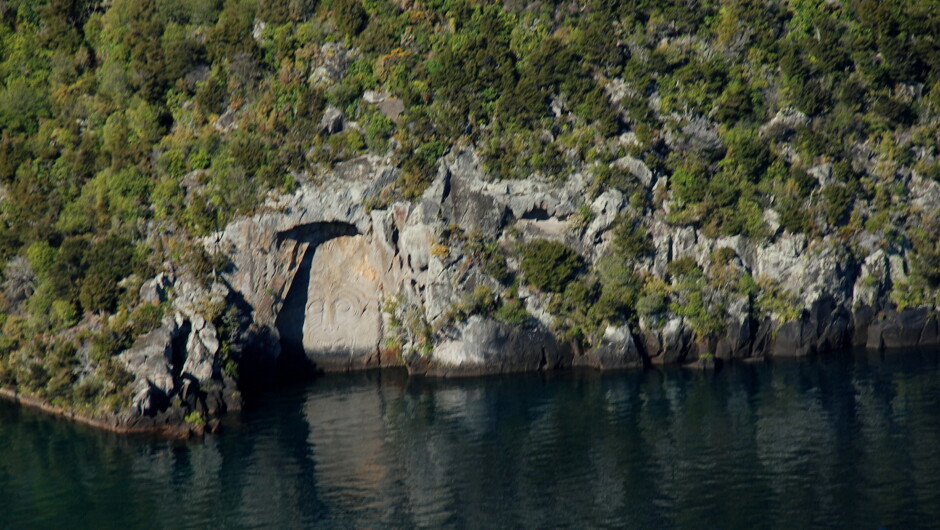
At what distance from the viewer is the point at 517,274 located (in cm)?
6781

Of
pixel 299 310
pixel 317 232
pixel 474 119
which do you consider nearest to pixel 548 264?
pixel 474 119

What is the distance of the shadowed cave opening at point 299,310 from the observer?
69.3 m

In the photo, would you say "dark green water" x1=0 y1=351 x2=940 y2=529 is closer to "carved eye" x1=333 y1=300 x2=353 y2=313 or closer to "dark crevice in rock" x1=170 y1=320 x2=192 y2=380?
"dark crevice in rock" x1=170 y1=320 x2=192 y2=380

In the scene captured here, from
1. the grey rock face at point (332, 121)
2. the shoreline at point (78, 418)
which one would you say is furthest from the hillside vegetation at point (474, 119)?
the shoreline at point (78, 418)

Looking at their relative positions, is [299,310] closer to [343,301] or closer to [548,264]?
[343,301]

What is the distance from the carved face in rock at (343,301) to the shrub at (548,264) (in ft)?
35.3

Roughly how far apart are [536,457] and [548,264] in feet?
65.0

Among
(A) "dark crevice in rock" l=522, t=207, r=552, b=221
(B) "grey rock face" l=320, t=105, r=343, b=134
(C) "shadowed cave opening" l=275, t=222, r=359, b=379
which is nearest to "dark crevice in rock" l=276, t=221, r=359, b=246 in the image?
(C) "shadowed cave opening" l=275, t=222, r=359, b=379

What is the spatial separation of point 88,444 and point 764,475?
1443 inches

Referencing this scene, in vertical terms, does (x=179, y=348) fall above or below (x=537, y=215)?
below

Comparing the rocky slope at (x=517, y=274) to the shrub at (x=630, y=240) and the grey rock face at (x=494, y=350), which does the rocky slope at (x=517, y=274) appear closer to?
the grey rock face at (x=494, y=350)

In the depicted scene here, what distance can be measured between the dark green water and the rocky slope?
2548 mm

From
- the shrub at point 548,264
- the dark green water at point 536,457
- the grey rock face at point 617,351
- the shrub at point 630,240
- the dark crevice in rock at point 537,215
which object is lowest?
the dark green water at point 536,457

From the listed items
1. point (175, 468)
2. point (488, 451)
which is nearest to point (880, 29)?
point (488, 451)
